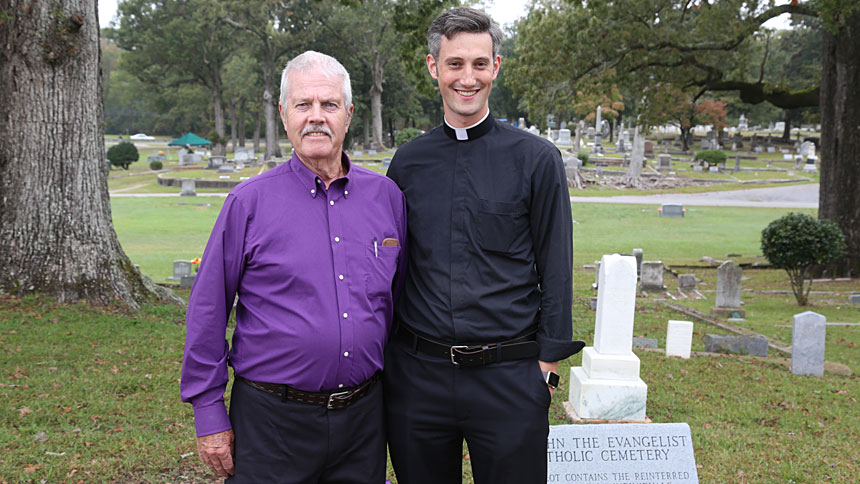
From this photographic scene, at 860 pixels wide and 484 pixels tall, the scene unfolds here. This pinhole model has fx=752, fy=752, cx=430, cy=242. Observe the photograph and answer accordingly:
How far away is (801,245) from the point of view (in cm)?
1350

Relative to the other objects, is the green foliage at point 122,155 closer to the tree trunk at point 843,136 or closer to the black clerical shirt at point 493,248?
the tree trunk at point 843,136

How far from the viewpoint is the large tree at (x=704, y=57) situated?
1551cm

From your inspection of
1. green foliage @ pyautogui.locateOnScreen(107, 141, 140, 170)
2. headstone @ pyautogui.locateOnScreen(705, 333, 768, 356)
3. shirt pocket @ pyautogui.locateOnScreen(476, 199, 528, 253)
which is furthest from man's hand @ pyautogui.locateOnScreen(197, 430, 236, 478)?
green foliage @ pyautogui.locateOnScreen(107, 141, 140, 170)

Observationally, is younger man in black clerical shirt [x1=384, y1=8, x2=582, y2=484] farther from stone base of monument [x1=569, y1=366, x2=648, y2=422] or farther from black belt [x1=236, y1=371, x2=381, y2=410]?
stone base of monument [x1=569, y1=366, x2=648, y2=422]

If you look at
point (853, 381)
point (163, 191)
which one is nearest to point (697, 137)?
point (163, 191)

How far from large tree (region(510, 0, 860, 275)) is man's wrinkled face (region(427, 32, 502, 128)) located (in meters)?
12.5

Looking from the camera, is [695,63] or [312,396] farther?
[695,63]

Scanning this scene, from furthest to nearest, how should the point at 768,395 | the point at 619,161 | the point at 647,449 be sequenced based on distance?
the point at 619,161
the point at 768,395
the point at 647,449

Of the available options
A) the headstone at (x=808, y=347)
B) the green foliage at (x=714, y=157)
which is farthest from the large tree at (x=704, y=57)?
the green foliage at (x=714, y=157)

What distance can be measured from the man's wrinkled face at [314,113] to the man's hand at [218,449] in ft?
3.61

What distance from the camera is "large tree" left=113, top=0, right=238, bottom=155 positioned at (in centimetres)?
5178

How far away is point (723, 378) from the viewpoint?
7.77m

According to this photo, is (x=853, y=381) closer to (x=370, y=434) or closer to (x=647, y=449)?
(x=647, y=449)

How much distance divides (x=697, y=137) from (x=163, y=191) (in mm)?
56551
